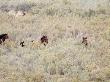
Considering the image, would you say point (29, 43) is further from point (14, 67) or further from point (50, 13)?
point (50, 13)

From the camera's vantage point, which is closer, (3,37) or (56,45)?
(56,45)

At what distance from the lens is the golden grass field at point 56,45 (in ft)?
32.4

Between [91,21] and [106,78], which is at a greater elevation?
[91,21]

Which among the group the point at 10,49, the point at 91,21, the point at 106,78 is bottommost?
the point at 106,78

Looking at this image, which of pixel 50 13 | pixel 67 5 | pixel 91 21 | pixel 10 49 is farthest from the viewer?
pixel 67 5

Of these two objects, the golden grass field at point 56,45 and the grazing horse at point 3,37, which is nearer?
the golden grass field at point 56,45

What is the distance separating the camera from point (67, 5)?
17875mm

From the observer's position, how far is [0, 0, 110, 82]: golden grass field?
9.87 metres

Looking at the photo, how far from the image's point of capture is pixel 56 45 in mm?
12203

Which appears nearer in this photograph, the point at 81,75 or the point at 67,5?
the point at 81,75

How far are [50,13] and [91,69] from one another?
7010 millimetres

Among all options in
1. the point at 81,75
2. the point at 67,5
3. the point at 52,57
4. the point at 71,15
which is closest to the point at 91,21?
the point at 71,15

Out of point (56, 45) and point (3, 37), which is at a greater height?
point (3, 37)

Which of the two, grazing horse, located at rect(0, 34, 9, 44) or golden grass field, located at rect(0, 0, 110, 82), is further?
grazing horse, located at rect(0, 34, 9, 44)
